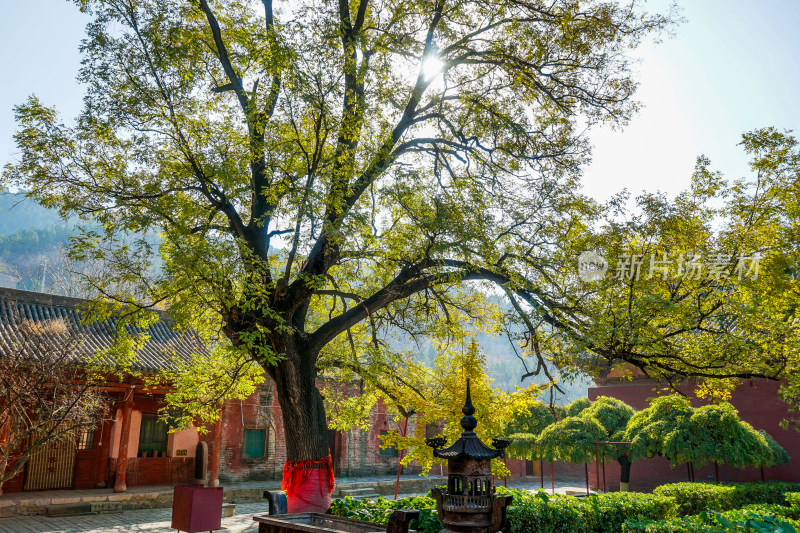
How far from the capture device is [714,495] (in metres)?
11.7

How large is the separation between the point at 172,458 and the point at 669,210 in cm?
1581

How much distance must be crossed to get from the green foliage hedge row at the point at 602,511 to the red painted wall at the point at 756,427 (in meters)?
4.71

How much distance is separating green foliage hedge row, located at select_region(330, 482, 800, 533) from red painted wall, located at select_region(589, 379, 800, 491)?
15.4 ft

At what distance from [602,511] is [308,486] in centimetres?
490

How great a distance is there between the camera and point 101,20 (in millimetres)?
8242

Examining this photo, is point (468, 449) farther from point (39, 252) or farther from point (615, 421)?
point (39, 252)

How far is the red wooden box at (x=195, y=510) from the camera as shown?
29.2 feet

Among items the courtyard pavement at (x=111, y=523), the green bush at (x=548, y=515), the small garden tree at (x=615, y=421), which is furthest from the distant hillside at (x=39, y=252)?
the green bush at (x=548, y=515)

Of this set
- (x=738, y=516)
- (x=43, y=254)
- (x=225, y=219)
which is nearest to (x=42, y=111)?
(x=225, y=219)

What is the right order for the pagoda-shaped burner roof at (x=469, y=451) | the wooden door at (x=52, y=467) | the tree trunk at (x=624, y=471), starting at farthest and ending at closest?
the tree trunk at (x=624, y=471)
the wooden door at (x=52, y=467)
the pagoda-shaped burner roof at (x=469, y=451)

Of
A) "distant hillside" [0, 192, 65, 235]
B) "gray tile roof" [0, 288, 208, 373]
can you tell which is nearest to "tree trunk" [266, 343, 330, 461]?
Result: "gray tile roof" [0, 288, 208, 373]

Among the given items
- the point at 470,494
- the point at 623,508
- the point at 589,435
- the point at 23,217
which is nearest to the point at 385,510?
the point at 470,494

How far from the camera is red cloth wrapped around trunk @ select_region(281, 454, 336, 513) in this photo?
27.5 feet

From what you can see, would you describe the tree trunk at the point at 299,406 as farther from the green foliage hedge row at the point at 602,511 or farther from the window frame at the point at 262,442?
the window frame at the point at 262,442
